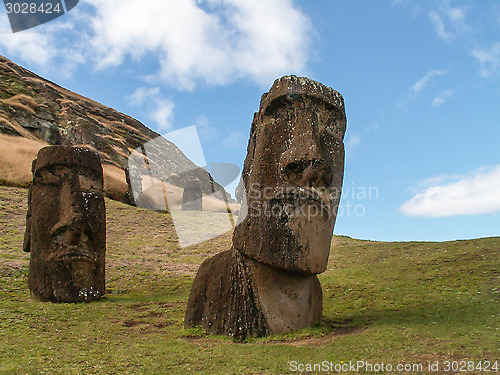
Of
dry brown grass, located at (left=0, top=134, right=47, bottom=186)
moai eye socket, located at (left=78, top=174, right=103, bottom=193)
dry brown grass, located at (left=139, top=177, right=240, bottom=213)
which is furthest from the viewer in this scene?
dry brown grass, located at (left=139, top=177, right=240, bottom=213)

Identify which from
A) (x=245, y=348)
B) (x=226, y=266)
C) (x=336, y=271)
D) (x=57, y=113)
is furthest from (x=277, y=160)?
(x=57, y=113)

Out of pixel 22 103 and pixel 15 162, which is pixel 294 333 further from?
pixel 22 103

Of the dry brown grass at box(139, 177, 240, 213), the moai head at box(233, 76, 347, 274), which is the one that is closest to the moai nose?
the moai head at box(233, 76, 347, 274)

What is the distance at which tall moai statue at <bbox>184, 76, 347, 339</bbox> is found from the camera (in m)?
8.21

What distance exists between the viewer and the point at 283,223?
821cm

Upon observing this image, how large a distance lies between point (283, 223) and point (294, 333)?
75.9 inches

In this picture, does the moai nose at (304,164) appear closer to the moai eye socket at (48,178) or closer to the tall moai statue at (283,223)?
the tall moai statue at (283,223)

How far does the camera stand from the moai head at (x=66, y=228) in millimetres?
12656

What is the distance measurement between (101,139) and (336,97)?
172 ft

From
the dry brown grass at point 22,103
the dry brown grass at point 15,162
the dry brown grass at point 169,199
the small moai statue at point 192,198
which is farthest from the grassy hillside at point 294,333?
the dry brown grass at point 22,103

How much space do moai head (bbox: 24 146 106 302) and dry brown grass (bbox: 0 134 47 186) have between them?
17.3m

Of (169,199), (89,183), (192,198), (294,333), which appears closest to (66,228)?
(89,183)

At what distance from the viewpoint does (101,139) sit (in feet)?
188

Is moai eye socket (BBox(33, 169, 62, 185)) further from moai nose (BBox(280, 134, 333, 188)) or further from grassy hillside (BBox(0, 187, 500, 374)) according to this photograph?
moai nose (BBox(280, 134, 333, 188))
